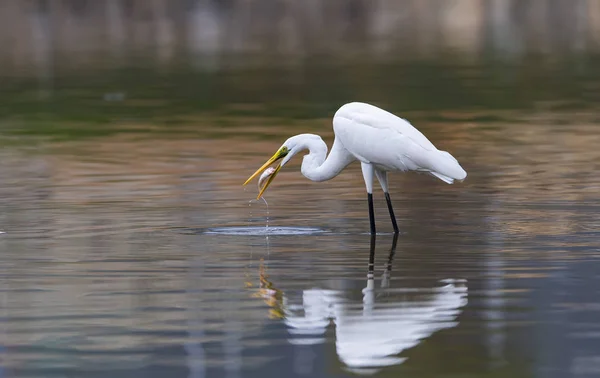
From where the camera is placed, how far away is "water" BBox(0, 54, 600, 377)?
9555mm

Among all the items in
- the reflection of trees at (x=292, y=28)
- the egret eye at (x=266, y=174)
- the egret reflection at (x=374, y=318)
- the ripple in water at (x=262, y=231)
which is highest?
the egret eye at (x=266, y=174)

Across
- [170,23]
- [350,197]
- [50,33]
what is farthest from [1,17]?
[350,197]

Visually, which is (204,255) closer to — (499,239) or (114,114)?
(499,239)

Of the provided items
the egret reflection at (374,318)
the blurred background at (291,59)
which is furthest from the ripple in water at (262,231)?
the blurred background at (291,59)

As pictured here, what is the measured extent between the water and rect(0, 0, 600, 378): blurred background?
0.03 metres

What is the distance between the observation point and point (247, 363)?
30.5 ft

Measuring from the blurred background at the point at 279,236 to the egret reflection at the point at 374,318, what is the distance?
3cm

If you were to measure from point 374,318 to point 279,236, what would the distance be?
4450 millimetres

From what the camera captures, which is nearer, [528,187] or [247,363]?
[247,363]

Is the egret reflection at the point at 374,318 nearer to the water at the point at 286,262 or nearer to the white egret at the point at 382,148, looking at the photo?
the water at the point at 286,262

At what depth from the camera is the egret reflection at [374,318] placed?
9.57 metres

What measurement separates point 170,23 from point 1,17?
12956 millimetres

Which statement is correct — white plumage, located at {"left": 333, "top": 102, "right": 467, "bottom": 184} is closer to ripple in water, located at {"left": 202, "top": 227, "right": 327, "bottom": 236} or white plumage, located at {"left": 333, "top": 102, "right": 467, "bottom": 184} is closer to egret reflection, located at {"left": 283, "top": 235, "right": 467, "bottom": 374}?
ripple in water, located at {"left": 202, "top": 227, "right": 327, "bottom": 236}

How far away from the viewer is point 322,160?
15.9 metres
